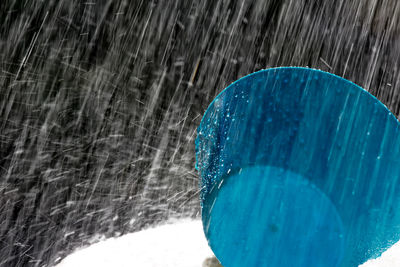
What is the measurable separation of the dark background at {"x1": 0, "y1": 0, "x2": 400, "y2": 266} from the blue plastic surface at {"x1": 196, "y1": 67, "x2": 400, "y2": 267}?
4.04 ft

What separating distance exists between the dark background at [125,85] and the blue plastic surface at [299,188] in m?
1.23

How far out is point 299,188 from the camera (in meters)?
1.20

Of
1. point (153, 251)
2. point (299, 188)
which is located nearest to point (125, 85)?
point (153, 251)

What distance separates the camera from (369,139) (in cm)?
113

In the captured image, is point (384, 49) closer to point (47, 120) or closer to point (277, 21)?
point (277, 21)

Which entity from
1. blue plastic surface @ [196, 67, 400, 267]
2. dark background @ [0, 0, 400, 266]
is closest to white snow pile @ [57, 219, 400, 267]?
blue plastic surface @ [196, 67, 400, 267]

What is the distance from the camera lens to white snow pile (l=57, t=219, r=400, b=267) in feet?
4.73

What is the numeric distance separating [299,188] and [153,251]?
2.21ft

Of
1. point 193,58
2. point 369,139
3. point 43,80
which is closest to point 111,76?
point 43,80

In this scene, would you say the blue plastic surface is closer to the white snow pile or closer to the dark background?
the white snow pile

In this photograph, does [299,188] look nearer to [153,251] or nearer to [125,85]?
[153,251]

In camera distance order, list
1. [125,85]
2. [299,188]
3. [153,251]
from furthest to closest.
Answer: [125,85] < [153,251] < [299,188]

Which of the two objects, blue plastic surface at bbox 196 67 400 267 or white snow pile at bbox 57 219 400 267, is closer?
blue plastic surface at bbox 196 67 400 267

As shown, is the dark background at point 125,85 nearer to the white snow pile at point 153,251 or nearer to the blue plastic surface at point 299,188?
the white snow pile at point 153,251
